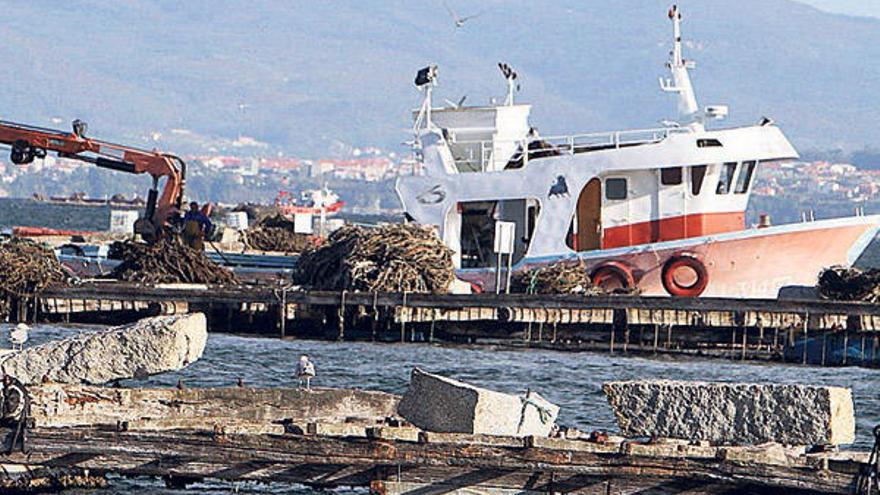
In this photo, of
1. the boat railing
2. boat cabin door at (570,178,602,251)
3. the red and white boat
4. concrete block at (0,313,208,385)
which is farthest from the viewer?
the boat railing

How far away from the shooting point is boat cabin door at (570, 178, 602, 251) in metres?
37.4

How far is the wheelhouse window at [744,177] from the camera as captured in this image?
1460 inches

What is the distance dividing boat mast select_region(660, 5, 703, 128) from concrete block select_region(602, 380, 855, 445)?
75.6 ft

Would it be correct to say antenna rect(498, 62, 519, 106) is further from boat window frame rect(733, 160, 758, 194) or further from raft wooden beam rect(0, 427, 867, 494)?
raft wooden beam rect(0, 427, 867, 494)

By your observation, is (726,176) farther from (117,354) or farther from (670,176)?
(117,354)

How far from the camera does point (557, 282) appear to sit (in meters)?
34.4

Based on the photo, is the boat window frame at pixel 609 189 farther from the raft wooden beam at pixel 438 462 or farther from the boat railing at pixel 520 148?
the raft wooden beam at pixel 438 462

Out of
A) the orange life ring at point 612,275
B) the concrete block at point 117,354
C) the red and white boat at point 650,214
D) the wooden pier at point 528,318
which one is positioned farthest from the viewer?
the red and white boat at point 650,214

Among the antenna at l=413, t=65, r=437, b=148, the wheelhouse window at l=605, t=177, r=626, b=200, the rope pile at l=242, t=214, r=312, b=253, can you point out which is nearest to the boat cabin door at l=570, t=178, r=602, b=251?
the wheelhouse window at l=605, t=177, r=626, b=200

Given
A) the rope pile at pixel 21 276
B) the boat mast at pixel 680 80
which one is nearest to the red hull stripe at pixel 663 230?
the boat mast at pixel 680 80

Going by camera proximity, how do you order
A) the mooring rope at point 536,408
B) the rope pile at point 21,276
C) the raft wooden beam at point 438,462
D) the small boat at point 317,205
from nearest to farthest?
the raft wooden beam at point 438,462 → the mooring rope at point 536,408 → the rope pile at point 21,276 → the small boat at point 317,205

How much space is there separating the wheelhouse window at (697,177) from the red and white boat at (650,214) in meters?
0.02

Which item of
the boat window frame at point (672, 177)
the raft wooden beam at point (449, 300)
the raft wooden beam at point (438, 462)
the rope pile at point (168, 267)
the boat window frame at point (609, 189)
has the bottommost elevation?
the raft wooden beam at point (438, 462)

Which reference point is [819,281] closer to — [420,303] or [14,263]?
[420,303]
